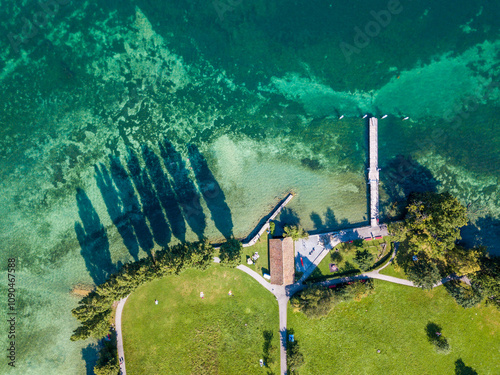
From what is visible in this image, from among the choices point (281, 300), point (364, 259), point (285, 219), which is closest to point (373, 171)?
point (364, 259)

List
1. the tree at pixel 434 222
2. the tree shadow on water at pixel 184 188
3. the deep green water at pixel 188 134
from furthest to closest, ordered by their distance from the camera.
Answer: the tree shadow on water at pixel 184 188 → the deep green water at pixel 188 134 → the tree at pixel 434 222

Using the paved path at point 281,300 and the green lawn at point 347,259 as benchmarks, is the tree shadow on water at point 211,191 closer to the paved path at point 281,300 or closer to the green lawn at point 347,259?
the paved path at point 281,300

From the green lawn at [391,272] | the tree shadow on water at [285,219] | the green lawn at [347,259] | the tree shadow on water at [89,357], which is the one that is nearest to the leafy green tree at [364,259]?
the green lawn at [347,259]

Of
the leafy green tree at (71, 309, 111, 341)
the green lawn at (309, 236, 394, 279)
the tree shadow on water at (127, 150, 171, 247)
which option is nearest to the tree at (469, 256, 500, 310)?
the green lawn at (309, 236, 394, 279)

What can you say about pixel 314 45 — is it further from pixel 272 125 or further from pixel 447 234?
pixel 447 234

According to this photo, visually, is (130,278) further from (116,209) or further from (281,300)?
(281,300)

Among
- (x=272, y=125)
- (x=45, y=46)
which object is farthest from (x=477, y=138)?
(x=45, y=46)
